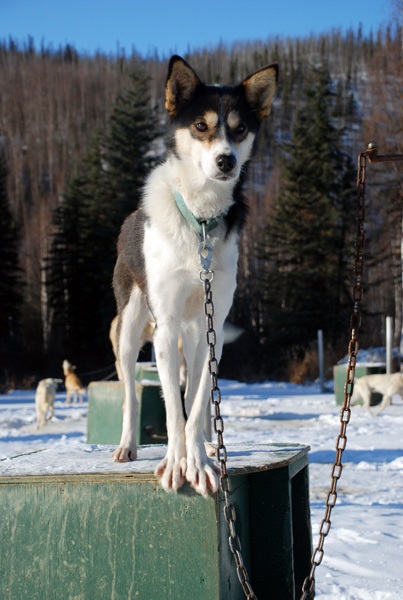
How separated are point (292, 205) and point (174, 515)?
88.1 feet

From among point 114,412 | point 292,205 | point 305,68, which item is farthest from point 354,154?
point 114,412

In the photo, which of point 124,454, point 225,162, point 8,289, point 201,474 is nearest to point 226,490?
point 201,474

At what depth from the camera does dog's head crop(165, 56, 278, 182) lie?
2633 millimetres

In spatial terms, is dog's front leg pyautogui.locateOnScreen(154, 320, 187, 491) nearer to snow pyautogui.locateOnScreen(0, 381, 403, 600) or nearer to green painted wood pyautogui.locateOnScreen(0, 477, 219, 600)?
green painted wood pyautogui.locateOnScreen(0, 477, 219, 600)

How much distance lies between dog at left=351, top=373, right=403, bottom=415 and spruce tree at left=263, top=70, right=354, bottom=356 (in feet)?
48.0

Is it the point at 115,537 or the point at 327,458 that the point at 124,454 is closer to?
the point at 115,537

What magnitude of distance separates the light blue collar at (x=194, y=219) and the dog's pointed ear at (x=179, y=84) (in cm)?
40

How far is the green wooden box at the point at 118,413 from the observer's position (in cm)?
666

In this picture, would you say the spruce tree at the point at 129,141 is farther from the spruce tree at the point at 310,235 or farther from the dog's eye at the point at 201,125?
the dog's eye at the point at 201,125

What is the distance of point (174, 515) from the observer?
2.41 meters

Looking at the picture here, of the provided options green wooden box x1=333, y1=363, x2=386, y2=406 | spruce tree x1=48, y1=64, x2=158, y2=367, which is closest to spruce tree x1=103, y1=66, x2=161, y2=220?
spruce tree x1=48, y1=64, x2=158, y2=367

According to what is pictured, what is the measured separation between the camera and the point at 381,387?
36.8 feet

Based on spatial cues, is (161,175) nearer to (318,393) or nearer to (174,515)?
(174,515)

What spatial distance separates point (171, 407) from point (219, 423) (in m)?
0.23
